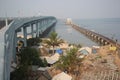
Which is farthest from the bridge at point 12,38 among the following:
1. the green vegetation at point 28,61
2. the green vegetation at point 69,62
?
the green vegetation at point 69,62

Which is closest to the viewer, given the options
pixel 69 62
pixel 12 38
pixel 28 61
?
pixel 12 38

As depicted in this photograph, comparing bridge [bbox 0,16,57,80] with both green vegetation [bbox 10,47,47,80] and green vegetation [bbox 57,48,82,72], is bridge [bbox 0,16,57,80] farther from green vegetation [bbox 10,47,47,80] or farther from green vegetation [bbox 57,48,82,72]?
green vegetation [bbox 57,48,82,72]

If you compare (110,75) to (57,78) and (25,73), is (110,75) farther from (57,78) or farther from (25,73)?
(25,73)

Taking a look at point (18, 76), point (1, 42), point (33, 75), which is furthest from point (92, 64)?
point (1, 42)

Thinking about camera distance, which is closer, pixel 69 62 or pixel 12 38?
pixel 12 38

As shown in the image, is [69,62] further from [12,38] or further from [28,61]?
[12,38]

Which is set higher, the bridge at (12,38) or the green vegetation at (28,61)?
the bridge at (12,38)

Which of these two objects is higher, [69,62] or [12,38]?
[12,38]

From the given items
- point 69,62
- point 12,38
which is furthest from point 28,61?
point 12,38

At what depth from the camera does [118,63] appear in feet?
117

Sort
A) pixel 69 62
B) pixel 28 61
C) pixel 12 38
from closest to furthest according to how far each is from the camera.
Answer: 1. pixel 12 38
2. pixel 69 62
3. pixel 28 61

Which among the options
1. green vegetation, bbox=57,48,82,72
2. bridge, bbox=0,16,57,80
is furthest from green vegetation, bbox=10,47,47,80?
green vegetation, bbox=57,48,82,72

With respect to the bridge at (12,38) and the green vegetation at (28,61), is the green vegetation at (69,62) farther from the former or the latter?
the bridge at (12,38)

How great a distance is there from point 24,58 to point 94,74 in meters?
10.4
